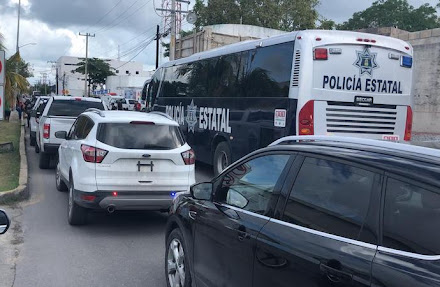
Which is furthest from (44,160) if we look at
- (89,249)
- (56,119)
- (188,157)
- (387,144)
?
(387,144)

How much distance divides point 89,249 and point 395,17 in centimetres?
6097

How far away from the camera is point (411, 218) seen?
2420 mm

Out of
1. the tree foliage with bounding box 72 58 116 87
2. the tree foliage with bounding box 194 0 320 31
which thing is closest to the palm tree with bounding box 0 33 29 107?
the tree foliage with bounding box 194 0 320 31

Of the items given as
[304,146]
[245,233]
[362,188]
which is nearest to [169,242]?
[245,233]

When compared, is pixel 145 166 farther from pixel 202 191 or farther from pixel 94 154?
pixel 202 191

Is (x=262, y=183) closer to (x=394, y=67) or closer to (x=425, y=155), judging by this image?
(x=425, y=155)

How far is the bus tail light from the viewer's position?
898cm

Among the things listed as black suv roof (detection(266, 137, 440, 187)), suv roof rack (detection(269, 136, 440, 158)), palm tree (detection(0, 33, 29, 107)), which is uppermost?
palm tree (detection(0, 33, 29, 107))

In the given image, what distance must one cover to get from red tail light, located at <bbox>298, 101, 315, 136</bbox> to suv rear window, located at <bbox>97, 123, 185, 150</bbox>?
2.89 meters

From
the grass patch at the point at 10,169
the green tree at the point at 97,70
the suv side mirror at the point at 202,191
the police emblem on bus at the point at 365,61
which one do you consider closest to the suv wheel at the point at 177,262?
the suv side mirror at the point at 202,191

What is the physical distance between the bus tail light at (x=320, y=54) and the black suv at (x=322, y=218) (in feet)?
18.1

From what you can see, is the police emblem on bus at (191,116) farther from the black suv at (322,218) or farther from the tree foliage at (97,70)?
the tree foliage at (97,70)

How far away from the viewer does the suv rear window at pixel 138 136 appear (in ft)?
22.2

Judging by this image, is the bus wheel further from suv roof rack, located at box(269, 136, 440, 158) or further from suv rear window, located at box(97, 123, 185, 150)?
suv roof rack, located at box(269, 136, 440, 158)
